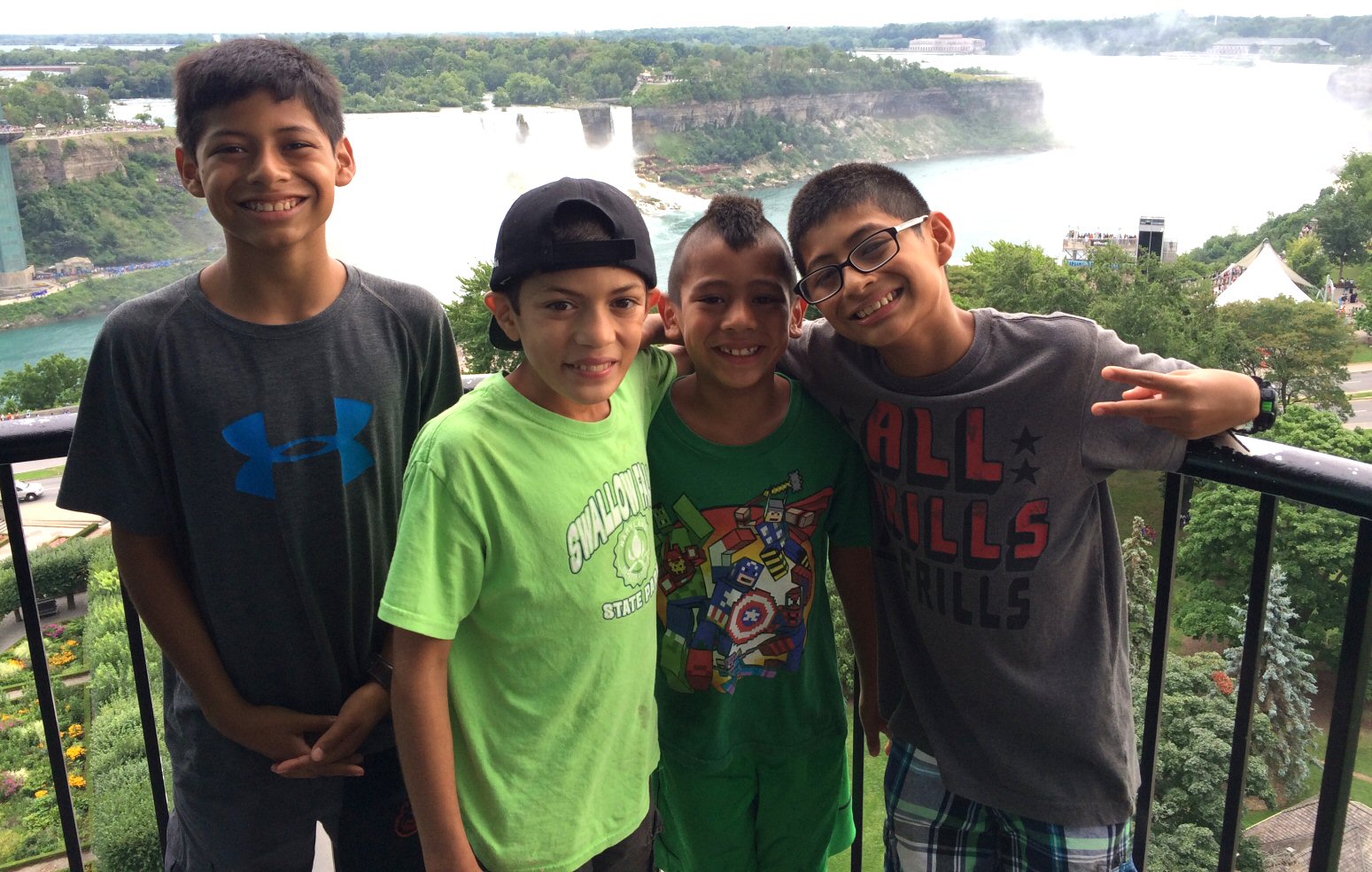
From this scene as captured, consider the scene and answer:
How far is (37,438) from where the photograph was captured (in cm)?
140

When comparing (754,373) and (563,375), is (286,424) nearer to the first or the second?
(563,375)

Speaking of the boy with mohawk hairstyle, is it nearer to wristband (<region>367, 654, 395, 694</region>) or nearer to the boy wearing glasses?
the boy wearing glasses

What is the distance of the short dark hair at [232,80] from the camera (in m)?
A: 1.24

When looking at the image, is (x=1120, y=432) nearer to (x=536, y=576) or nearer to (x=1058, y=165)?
(x=536, y=576)

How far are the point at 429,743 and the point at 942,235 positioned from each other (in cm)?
95

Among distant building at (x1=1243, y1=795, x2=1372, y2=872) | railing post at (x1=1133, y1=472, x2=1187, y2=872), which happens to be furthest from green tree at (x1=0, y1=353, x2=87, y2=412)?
railing post at (x1=1133, y1=472, x2=1187, y2=872)

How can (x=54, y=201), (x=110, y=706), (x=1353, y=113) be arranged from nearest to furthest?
(x=110, y=706) < (x=54, y=201) < (x=1353, y=113)

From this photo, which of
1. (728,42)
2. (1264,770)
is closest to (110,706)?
(1264,770)

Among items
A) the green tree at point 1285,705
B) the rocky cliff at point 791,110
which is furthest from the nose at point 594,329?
the rocky cliff at point 791,110

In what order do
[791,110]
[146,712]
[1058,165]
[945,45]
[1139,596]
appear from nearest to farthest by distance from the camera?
[146,712], [1139,596], [791,110], [945,45], [1058,165]

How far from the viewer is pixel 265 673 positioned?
130cm

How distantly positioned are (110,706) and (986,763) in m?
16.0

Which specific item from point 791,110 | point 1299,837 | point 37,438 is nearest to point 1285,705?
point 1299,837

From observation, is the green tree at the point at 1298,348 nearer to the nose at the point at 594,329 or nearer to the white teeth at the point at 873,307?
the white teeth at the point at 873,307
